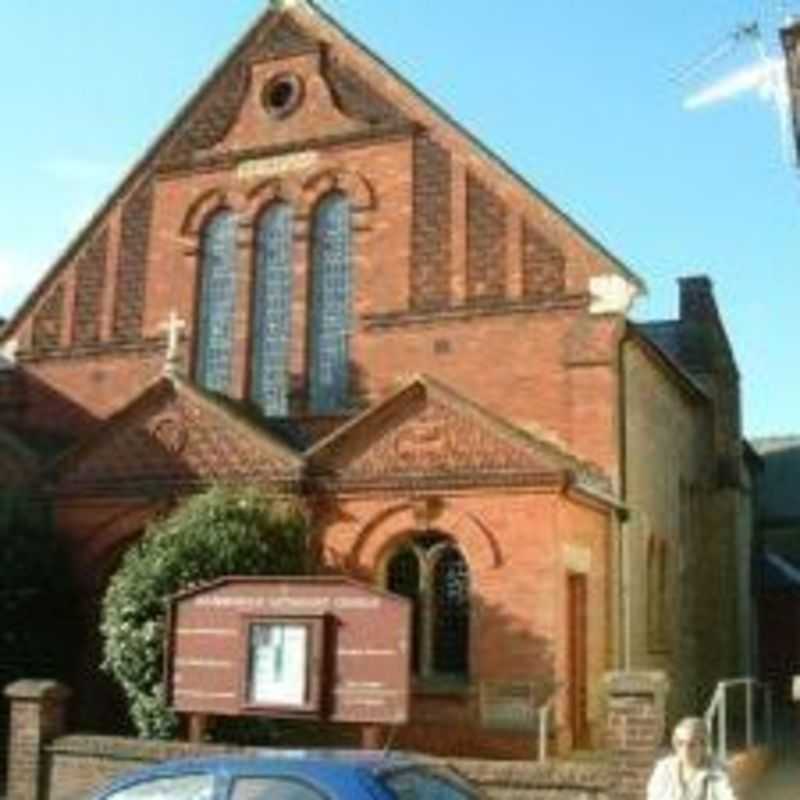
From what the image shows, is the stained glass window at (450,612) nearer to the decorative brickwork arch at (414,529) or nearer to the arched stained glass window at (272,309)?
the decorative brickwork arch at (414,529)

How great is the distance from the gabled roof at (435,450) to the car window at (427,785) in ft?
38.4

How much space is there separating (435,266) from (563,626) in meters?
8.10

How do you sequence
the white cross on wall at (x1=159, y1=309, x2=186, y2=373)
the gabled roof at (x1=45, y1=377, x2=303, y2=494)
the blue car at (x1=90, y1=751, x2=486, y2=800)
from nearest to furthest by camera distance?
the blue car at (x1=90, y1=751, x2=486, y2=800) → the gabled roof at (x1=45, y1=377, x2=303, y2=494) → the white cross on wall at (x1=159, y1=309, x2=186, y2=373)

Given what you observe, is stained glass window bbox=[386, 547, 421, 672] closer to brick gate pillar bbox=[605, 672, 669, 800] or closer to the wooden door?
the wooden door

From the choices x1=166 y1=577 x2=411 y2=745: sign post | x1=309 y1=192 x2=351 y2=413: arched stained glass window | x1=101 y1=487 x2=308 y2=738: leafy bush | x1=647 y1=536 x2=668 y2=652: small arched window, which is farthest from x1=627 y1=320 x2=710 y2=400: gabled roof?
x1=166 y1=577 x2=411 y2=745: sign post

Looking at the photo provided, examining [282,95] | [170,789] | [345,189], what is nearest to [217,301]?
[345,189]

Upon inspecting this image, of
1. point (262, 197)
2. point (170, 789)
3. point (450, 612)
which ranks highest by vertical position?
point (262, 197)

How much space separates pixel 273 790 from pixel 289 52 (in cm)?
2259

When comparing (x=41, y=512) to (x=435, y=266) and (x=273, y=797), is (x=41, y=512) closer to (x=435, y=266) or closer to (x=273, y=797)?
(x=435, y=266)

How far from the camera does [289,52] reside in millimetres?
29266

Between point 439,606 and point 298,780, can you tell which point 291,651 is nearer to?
point 439,606

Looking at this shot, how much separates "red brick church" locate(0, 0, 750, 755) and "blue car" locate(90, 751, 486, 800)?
38.1ft

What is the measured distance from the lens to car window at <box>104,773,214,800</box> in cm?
917

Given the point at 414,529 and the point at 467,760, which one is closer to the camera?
the point at 467,760
